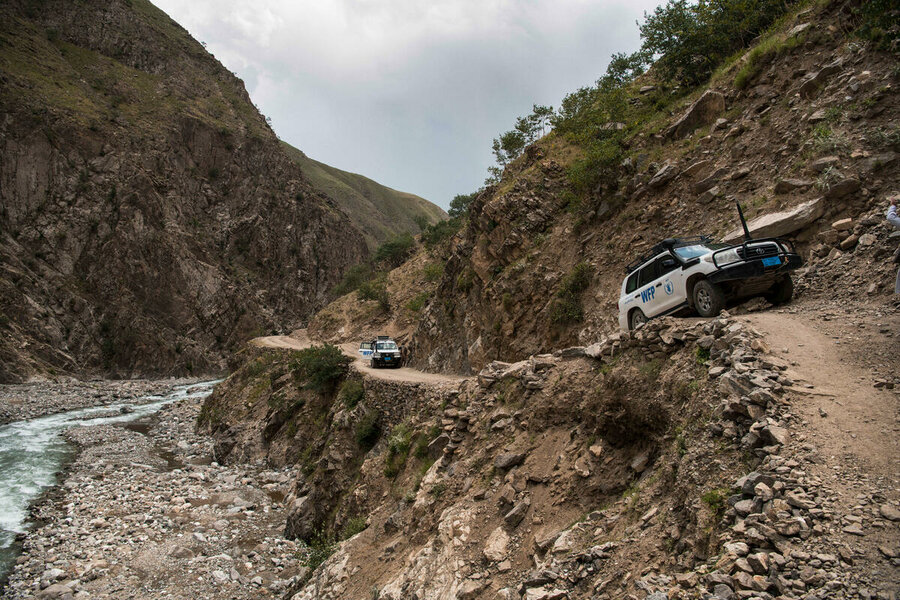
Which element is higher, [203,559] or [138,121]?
[138,121]

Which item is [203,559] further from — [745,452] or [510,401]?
[745,452]

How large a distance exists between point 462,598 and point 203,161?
307ft

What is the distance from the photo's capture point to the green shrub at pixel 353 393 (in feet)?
59.4

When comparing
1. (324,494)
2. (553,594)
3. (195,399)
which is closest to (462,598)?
(553,594)

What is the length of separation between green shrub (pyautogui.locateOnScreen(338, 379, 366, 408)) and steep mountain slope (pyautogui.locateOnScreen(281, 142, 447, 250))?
396 feet

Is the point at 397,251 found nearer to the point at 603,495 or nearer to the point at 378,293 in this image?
the point at 378,293

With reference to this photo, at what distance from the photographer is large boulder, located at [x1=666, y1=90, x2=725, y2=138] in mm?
15383

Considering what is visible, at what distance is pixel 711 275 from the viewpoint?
799 cm

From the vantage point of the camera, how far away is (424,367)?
78.2 ft

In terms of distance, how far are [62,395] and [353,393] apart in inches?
1486

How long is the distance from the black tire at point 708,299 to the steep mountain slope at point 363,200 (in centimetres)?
13251

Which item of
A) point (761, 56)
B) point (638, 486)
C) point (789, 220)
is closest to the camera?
point (638, 486)

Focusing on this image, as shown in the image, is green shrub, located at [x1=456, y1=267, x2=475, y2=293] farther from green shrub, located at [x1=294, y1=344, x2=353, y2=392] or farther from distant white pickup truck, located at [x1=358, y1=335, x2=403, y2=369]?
green shrub, located at [x1=294, y1=344, x2=353, y2=392]

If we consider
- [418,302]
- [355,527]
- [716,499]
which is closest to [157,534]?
[355,527]
